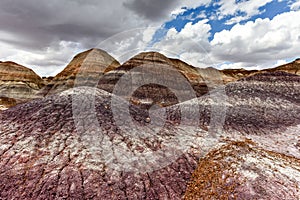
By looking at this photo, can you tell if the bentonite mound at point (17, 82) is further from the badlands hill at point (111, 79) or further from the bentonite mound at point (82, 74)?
the bentonite mound at point (82, 74)

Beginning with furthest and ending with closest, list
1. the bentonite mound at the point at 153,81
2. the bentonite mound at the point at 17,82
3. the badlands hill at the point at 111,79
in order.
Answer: the bentonite mound at the point at 17,82 < the badlands hill at the point at 111,79 < the bentonite mound at the point at 153,81

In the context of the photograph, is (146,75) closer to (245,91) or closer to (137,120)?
(245,91)

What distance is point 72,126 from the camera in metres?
12.9

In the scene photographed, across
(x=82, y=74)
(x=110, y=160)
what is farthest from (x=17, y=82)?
(x=110, y=160)

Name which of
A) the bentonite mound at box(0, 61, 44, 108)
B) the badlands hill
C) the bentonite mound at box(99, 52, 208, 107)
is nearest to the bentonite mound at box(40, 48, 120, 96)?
the badlands hill

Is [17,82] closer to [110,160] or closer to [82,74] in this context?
[82,74]

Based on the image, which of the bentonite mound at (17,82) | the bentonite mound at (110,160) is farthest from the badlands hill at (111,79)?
the bentonite mound at (110,160)

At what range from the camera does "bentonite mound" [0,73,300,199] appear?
29.9 feet

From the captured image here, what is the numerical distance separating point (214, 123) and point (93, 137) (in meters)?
13.1

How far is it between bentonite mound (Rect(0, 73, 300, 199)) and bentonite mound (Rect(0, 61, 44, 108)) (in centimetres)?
8259

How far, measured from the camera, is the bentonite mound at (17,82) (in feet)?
297

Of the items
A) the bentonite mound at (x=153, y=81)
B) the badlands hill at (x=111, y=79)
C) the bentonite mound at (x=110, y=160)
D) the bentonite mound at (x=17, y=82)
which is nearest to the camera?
the bentonite mound at (x=110, y=160)

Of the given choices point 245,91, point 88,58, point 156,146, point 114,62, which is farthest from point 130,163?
point 114,62

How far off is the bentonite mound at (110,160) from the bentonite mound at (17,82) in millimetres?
82590
